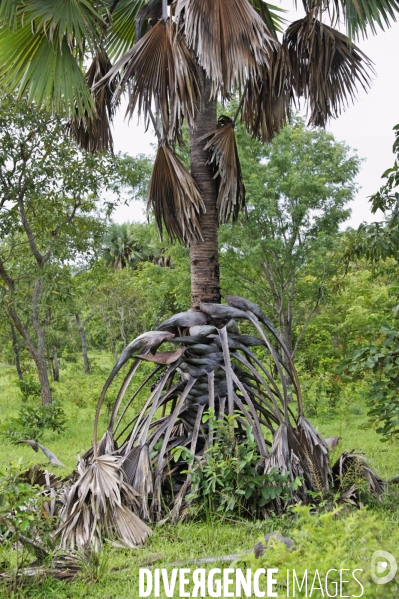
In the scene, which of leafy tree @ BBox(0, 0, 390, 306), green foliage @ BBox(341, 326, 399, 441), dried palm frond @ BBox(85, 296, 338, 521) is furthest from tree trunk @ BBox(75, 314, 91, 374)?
green foliage @ BBox(341, 326, 399, 441)

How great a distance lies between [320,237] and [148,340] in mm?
7938

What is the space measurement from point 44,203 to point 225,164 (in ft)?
18.6

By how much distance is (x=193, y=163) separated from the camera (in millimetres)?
6355

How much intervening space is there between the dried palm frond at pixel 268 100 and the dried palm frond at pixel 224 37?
1057mm

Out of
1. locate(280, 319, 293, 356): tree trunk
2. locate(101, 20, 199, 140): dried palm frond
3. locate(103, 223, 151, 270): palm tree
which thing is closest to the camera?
locate(101, 20, 199, 140): dried palm frond

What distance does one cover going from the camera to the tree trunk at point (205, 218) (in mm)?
6141

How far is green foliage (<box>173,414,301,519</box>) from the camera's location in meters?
4.93

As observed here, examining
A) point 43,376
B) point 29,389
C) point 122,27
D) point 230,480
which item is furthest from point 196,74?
point 29,389

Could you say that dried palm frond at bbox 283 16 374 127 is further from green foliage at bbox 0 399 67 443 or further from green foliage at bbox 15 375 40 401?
green foliage at bbox 15 375 40 401

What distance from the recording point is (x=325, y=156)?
43.4 ft

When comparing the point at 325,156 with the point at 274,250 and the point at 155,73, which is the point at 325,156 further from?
the point at 155,73

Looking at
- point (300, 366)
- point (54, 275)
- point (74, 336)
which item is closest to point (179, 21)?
point (54, 275)

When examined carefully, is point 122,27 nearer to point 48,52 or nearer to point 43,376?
point 48,52

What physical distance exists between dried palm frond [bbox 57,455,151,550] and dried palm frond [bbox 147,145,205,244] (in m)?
2.30
